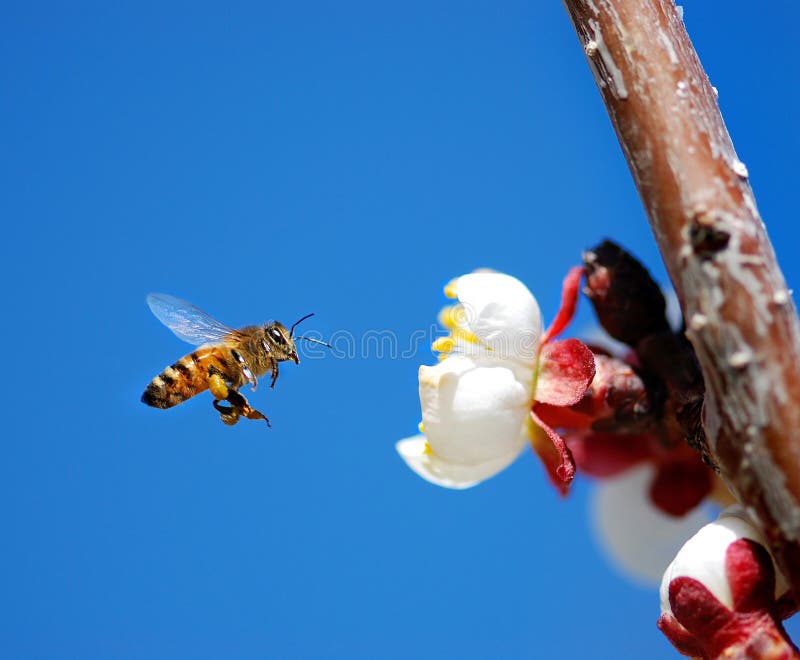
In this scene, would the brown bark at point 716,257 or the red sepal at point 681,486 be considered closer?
the brown bark at point 716,257

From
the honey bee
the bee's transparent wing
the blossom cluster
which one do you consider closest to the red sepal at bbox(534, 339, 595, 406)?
the blossom cluster

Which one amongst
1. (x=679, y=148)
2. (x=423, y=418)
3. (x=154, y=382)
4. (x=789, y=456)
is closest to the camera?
(x=789, y=456)

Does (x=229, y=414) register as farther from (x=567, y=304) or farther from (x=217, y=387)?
(x=567, y=304)

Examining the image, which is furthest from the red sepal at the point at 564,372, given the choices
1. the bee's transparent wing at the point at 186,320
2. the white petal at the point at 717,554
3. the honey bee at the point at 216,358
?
the bee's transparent wing at the point at 186,320

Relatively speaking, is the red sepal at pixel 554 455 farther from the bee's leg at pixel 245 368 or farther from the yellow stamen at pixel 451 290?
the bee's leg at pixel 245 368

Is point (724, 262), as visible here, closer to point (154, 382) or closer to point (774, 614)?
point (774, 614)

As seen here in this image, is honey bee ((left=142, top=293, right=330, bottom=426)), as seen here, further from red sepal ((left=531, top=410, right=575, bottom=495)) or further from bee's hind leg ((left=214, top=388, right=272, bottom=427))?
red sepal ((left=531, top=410, right=575, bottom=495))

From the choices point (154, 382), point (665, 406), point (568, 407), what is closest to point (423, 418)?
point (568, 407)

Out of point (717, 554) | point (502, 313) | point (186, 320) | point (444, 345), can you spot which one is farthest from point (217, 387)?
point (717, 554)
